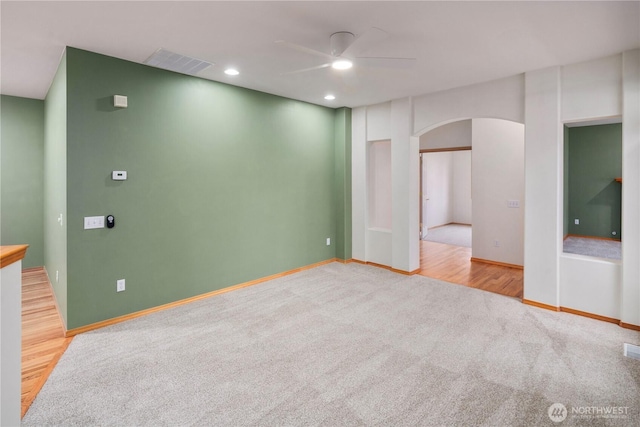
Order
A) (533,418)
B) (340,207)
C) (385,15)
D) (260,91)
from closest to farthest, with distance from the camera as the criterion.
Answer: (533,418) < (385,15) < (260,91) < (340,207)

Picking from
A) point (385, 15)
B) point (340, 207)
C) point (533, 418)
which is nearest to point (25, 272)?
point (340, 207)

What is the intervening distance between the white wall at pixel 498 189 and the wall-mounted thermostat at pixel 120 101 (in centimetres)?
527

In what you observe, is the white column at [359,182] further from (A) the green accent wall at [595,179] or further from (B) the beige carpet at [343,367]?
(A) the green accent wall at [595,179]

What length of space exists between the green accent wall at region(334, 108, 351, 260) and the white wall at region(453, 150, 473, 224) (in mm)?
6380

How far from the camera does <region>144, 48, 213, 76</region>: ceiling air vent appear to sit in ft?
10.7

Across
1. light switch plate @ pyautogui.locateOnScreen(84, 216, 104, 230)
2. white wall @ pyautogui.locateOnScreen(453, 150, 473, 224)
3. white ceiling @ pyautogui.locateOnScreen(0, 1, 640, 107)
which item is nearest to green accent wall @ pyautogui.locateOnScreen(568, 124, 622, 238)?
white wall @ pyautogui.locateOnScreen(453, 150, 473, 224)

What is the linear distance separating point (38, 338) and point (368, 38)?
4059mm

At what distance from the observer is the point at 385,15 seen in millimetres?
2490

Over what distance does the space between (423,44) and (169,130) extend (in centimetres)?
279

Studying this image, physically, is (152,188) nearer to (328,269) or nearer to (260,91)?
(260,91)

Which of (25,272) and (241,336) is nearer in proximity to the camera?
(241,336)

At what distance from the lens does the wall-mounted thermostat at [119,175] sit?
336 centimetres

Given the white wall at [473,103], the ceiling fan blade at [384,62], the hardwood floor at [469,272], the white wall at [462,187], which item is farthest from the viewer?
the white wall at [462,187]

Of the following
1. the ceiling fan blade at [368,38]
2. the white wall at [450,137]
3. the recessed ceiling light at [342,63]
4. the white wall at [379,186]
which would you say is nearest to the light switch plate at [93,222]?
the recessed ceiling light at [342,63]
